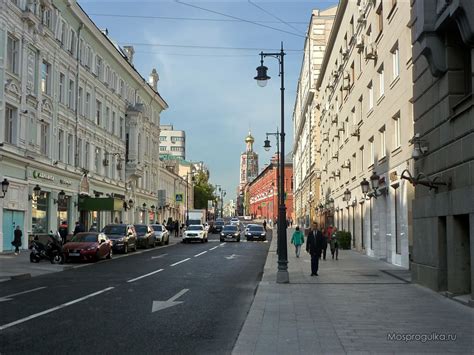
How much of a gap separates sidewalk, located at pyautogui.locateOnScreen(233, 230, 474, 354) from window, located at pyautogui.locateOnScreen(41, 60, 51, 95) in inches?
924

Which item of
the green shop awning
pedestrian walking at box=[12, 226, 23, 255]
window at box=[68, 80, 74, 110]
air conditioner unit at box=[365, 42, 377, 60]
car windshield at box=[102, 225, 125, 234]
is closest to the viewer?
air conditioner unit at box=[365, 42, 377, 60]

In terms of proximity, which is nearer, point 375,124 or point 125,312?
point 125,312

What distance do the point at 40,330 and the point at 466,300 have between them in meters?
8.30

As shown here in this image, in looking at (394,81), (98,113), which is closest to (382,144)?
(394,81)

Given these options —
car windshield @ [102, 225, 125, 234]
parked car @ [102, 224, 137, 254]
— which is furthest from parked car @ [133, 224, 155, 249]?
car windshield @ [102, 225, 125, 234]

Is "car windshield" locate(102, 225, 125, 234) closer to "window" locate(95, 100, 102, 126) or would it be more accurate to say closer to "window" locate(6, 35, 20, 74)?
"window" locate(6, 35, 20, 74)

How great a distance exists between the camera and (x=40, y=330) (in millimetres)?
9125

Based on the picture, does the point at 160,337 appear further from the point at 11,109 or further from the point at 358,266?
the point at 11,109

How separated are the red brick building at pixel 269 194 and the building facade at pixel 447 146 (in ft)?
335

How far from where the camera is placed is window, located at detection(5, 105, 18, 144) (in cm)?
2906

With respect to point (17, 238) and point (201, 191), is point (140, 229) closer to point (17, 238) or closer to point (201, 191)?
point (17, 238)

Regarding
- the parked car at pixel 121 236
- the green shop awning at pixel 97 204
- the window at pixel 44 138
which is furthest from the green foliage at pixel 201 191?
the parked car at pixel 121 236

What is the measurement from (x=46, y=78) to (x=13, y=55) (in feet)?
15.7

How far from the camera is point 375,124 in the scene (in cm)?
2581
